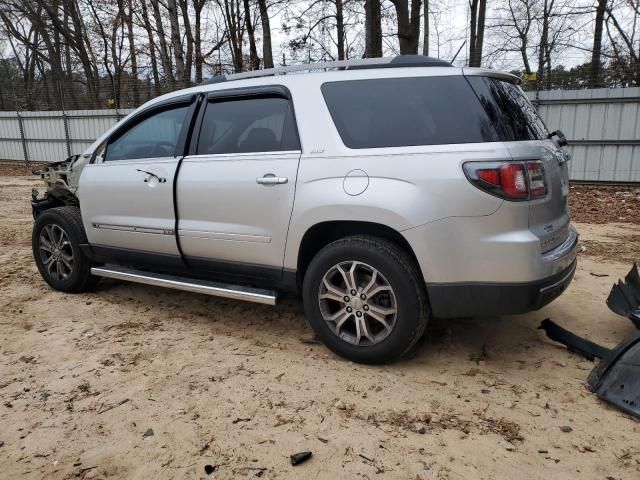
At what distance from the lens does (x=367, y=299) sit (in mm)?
3045

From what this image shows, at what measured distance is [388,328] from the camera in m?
3.01

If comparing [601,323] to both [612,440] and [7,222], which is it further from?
[7,222]

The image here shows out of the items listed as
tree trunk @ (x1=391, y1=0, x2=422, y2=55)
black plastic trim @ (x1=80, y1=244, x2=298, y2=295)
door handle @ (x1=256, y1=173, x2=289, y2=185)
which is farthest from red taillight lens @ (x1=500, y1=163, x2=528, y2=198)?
tree trunk @ (x1=391, y1=0, x2=422, y2=55)

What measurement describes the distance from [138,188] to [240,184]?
1.06 meters

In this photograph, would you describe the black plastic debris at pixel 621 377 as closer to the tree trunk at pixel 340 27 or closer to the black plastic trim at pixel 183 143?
the black plastic trim at pixel 183 143

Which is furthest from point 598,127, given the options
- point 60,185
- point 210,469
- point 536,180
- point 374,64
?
point 210,469

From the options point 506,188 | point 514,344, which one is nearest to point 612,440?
point 514,344

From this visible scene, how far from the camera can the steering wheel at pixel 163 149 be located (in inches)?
153

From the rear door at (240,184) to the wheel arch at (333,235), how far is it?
0.49ft

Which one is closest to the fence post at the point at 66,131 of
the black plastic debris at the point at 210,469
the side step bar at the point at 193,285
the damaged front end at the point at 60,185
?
the damaged front end at the point at 60,185

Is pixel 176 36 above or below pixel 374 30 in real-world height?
above

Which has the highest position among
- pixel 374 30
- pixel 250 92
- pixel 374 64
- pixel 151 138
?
pixel 374 30

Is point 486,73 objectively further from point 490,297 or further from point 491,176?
point 490,297

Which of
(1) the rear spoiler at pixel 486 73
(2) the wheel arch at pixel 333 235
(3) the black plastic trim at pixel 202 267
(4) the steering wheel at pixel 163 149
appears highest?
(1) the rear spoiler at pixel 486 73
